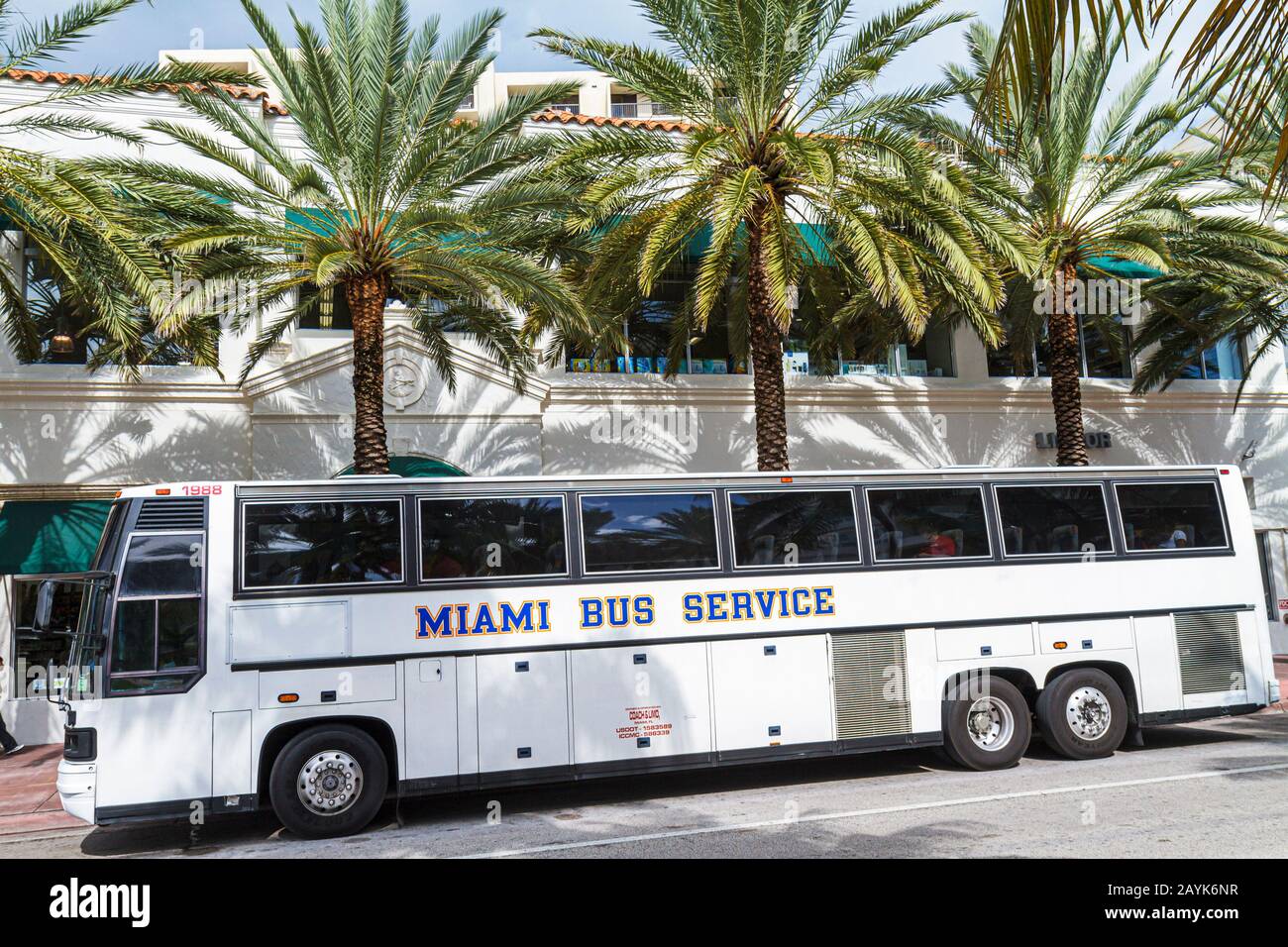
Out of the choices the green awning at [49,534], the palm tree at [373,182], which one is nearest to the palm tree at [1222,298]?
the palm tree at [373,182]

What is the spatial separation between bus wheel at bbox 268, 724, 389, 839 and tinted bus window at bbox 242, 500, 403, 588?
148 cm

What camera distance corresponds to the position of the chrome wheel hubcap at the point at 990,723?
1137 cm

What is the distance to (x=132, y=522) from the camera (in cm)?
926

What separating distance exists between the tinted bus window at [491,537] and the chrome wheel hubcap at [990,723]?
5.02 meters

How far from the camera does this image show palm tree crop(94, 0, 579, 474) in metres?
13.3

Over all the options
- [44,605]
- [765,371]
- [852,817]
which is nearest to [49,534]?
[44,605]

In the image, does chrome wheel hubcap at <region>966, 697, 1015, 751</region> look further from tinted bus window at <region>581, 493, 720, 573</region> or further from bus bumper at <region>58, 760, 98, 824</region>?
bus bumper at <region>58, 760, 98, 824</region>

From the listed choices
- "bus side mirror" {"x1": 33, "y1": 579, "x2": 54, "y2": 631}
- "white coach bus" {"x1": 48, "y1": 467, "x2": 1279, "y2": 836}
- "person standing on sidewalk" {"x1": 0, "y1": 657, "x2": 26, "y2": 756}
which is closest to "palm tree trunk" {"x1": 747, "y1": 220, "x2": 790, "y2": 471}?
"white coach bus" {"x1": 48, "y1": 467, "x2": 1279, "y2": 836}

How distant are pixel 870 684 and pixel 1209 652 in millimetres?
4418
